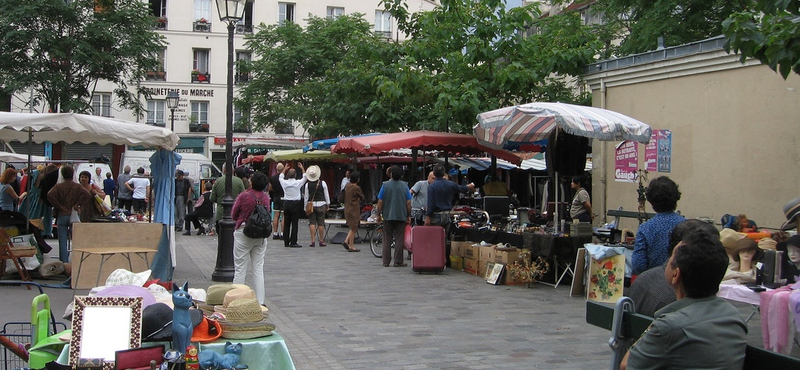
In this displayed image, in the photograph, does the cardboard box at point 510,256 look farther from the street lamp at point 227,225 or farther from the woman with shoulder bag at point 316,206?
the woman with shoulder bag at point 316,206

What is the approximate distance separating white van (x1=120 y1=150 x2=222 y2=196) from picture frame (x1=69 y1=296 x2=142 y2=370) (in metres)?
22.8

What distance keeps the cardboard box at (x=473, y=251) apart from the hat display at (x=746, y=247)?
221 inches

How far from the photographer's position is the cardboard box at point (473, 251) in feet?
41.5

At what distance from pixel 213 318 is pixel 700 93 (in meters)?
9.45

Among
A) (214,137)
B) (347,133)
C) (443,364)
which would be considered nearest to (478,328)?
(443,364)

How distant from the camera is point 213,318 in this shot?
520cm

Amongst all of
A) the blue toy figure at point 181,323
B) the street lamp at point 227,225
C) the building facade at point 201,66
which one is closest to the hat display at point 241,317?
the blue toy figure at point 181,323

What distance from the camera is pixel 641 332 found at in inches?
149

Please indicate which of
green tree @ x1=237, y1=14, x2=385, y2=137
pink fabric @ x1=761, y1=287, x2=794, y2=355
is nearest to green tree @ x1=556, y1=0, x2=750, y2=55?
pink fabric @ x1=761, y1=287, x2=794, y2=355

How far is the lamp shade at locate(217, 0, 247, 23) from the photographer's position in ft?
37.9

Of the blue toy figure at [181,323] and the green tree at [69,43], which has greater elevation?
the green tree at [69,43]

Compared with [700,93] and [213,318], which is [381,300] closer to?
[213,318]

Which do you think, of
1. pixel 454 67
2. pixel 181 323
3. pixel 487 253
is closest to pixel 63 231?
pixel 487 253

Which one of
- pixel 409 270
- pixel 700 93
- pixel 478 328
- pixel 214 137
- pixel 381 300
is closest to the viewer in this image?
pixel 478 328
